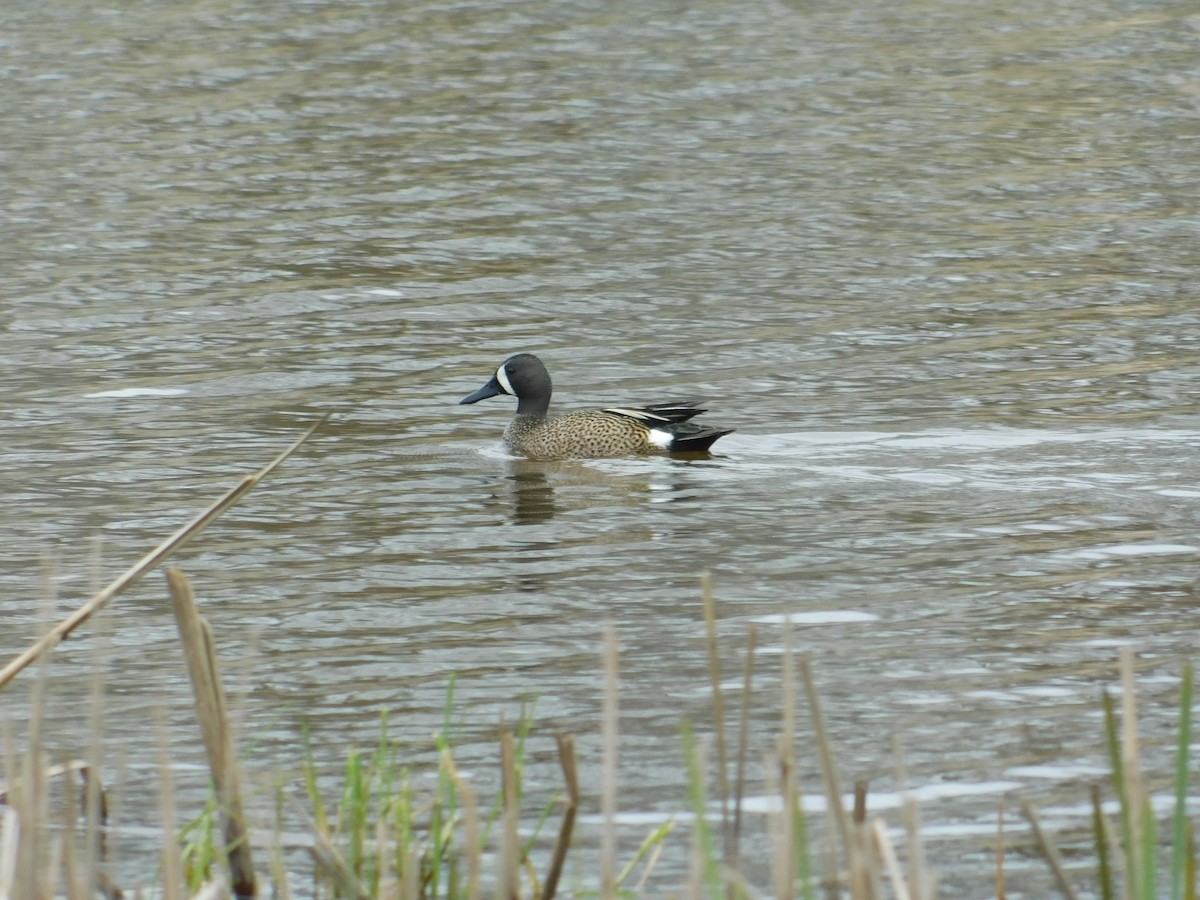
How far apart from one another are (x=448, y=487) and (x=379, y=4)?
22.2 metres

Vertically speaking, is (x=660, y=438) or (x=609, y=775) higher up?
(x=609, y=775)

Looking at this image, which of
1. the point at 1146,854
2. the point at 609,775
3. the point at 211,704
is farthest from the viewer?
the point at 211,704

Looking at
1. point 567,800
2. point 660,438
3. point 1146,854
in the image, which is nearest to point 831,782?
point 1146,854

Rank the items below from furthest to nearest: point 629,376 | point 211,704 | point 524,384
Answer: point 629,376
point 524,384
point 211,704

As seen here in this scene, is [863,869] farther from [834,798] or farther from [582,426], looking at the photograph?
[582,426]

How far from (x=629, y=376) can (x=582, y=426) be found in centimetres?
170

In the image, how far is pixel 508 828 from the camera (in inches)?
147

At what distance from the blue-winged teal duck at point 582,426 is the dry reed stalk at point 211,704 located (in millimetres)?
7195

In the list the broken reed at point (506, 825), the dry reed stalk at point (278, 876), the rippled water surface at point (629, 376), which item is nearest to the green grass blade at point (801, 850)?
the broken reed at point (506, 825)

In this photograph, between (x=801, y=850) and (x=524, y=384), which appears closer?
(x=801, y=850)

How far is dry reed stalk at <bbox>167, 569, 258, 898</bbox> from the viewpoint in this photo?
12.4 feet

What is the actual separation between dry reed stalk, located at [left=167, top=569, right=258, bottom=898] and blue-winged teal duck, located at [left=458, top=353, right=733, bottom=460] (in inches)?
283

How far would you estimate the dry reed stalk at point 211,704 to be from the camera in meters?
3.79

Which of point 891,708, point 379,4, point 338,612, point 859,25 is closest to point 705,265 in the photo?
point 338,612
